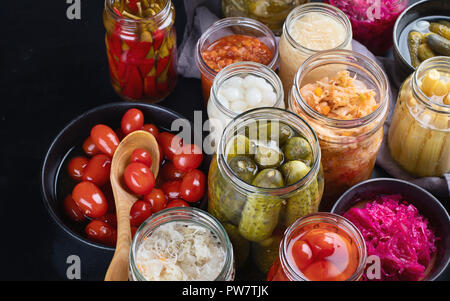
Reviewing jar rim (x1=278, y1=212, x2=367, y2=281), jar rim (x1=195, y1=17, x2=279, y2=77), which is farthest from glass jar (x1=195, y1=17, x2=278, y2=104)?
jar rim (x1=278, y1=212, x2=367, y2=281)

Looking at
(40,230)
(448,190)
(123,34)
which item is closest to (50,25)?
(123,34)

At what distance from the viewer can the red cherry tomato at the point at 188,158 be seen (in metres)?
1.72

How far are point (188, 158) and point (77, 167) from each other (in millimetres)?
335

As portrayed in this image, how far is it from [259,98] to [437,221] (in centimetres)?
59

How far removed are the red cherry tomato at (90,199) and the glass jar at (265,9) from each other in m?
0.81

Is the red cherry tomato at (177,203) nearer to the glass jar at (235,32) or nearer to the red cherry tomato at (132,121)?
the red cherry tomato at (132,121)

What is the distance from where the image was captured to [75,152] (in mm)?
1814

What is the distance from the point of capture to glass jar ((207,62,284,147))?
160cm

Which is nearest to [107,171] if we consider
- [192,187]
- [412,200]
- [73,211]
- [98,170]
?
[98,170]

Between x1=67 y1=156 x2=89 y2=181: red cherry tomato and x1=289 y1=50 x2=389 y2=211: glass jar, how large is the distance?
0.64 m

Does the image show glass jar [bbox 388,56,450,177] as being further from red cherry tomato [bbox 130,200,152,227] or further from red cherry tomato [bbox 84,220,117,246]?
red cherry tomato [bbox 84,220,117,246]

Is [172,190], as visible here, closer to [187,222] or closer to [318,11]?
[187,222]
